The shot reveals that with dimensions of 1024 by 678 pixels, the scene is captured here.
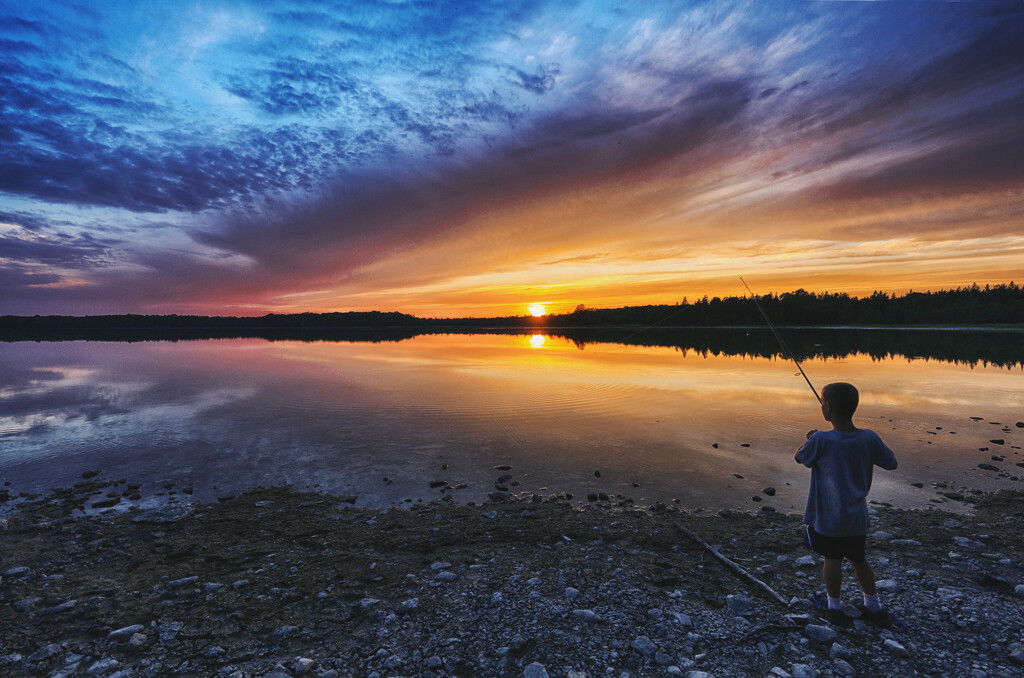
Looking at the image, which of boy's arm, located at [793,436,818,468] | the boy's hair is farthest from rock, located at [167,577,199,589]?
the boy's hair

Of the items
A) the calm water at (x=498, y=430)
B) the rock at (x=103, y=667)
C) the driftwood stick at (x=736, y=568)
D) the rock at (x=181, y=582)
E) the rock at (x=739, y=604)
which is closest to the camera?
the rock at (x=103, y=667)

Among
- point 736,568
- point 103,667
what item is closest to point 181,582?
point 103,667

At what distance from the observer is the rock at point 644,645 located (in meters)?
5.02

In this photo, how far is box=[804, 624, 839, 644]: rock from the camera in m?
5.11

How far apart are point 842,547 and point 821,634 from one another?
116 cm

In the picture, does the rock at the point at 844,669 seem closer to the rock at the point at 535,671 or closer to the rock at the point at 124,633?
the rock at the point at 535,671

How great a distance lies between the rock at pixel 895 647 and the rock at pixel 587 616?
3.31m

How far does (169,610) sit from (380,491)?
17.7 ft

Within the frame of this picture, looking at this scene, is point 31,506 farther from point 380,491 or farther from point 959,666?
point 959,666

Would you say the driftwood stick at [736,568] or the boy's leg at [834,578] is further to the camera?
the driftwood stick at [736,568]

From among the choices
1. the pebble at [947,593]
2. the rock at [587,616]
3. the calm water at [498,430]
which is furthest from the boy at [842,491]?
the calm water at [498,430]

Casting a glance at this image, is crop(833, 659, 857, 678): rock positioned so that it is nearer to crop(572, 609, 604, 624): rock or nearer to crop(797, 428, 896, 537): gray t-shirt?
crop(797, 428, 896, 537): gray t-shirt

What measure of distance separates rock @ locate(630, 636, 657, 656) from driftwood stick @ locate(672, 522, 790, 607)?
2185mm

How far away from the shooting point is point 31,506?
10.2 m
